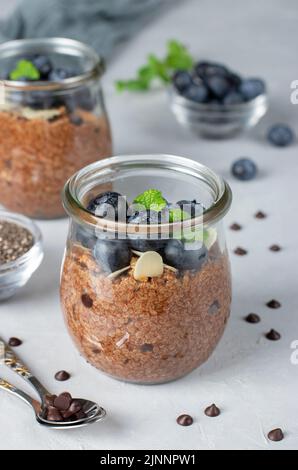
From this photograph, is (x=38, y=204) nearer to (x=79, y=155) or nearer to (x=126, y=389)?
(x=79, y=155)

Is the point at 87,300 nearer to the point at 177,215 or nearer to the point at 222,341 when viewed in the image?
the point at 177,215

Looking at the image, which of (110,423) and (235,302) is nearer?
(110,423)

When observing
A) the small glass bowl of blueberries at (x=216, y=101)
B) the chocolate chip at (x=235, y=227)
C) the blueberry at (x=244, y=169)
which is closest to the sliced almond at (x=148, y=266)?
the chocolate chip at (x=235, y=227)

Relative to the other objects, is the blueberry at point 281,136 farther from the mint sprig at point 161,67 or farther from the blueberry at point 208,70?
the mint sprig at point 161,67

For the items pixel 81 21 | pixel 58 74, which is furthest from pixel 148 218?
pixel 81 21

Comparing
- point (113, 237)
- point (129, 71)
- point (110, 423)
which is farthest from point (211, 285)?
point (129, 71)

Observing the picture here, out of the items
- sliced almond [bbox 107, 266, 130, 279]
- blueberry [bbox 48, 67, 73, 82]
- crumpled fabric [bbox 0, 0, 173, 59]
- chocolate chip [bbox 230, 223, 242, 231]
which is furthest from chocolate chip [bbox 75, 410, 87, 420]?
crumpled fabric [bbox 0, 0, 173, 59]
